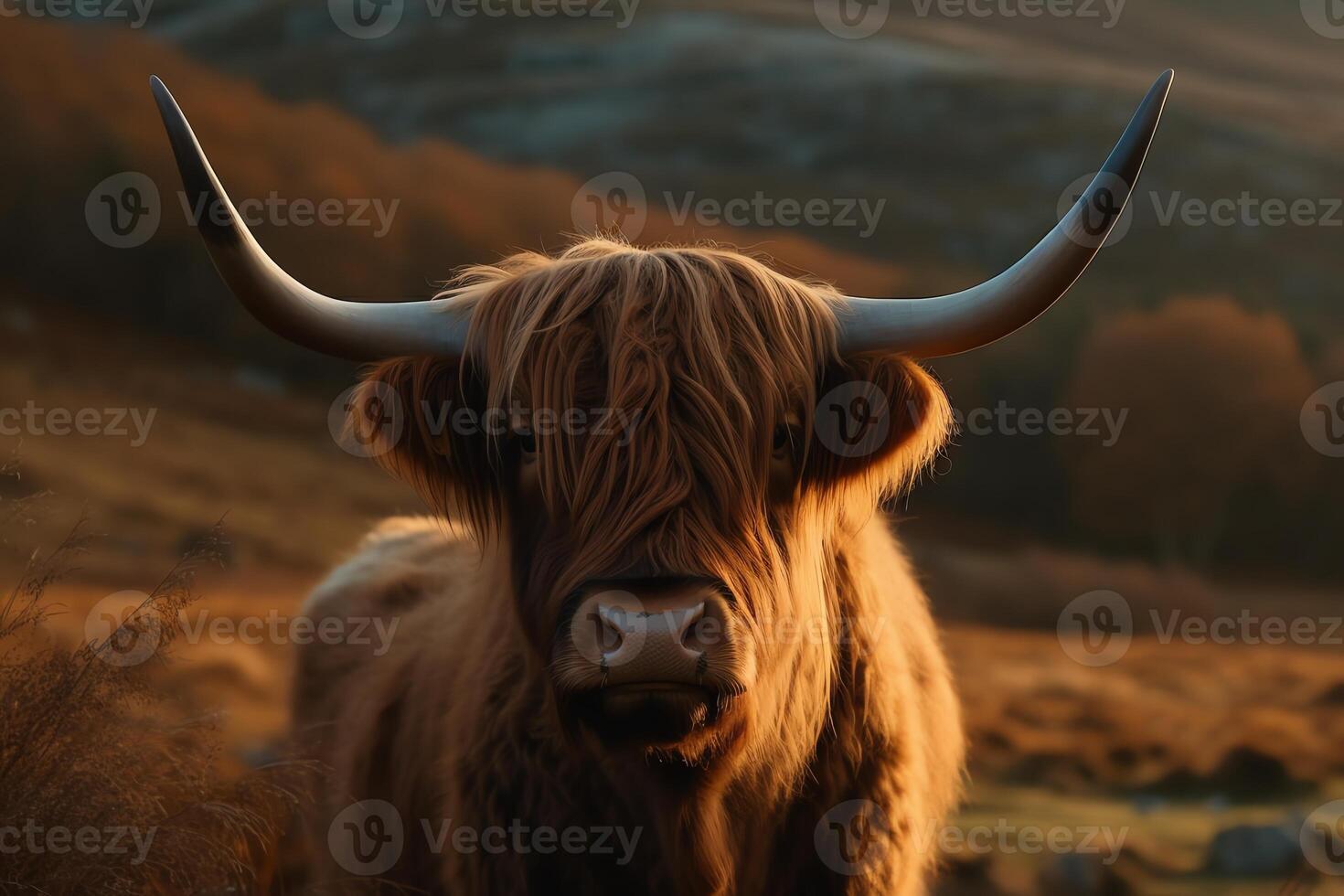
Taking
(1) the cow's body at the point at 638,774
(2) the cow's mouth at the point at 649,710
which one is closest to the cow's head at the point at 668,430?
(2) the cow's mouth at the point at 649,710

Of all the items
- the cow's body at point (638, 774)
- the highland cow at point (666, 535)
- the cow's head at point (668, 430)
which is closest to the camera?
the cow's head at point (668, 430)

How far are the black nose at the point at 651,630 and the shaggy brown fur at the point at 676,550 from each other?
0.07 meters

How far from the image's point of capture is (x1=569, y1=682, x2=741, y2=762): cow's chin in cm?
205

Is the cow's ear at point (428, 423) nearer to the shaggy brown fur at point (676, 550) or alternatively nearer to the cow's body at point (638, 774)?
the shaggy brown fur at point (676, 550)

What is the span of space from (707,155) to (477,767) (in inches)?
416

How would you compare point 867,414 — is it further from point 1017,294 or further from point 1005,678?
point 1005,678

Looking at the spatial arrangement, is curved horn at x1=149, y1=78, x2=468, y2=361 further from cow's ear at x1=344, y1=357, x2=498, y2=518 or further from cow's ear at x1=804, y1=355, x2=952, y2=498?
cow's ear at x1=804, y1=355, x2=952, y2=498

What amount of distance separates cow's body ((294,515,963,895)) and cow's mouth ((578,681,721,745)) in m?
0.47

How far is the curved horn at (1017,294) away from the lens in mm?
2361

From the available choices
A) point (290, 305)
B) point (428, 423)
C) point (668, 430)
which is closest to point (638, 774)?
point (668, 430)

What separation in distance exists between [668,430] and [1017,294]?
878 millimetres

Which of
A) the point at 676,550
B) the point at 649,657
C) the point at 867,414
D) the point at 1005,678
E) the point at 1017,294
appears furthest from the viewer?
the point at 1005,678

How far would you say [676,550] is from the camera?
225 cm

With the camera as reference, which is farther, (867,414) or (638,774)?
(867,414)
